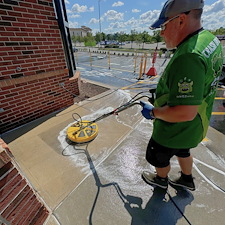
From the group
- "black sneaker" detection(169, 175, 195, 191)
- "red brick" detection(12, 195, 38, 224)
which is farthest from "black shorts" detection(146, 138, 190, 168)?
"red brick" detection(12, 195, 38, 224)

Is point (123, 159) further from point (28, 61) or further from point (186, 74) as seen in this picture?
point (28, 61)

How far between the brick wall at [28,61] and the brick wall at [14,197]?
81.0 inches

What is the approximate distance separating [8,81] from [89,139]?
192 cm

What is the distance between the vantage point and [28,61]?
2826 mm

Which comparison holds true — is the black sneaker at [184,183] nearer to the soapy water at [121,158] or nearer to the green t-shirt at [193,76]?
the soapy water at [121,158]

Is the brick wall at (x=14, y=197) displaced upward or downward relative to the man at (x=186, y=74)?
downward

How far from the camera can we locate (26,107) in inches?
120

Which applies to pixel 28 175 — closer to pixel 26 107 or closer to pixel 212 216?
pixel 26 107

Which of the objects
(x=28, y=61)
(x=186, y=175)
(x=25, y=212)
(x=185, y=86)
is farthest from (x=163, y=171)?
(x=28, y=61)

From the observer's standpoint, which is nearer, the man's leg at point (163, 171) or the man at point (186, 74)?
the man at point (186, 74)

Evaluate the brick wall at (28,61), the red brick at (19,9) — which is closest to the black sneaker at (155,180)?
the brick wall at (28,61)

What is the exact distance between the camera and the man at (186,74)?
90cm

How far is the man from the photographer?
0.90 meters

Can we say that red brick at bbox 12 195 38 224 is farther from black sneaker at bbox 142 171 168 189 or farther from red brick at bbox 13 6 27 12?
red brick at bbox 13 6 27 12
